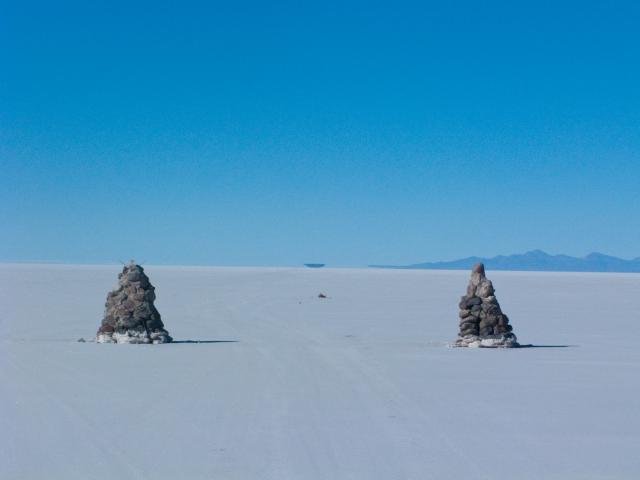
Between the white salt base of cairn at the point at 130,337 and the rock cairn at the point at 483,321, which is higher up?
the rock cairn at the point at 483,321

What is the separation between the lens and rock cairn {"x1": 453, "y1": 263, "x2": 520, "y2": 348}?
17016mm

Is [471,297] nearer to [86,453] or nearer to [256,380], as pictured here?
[256,380]

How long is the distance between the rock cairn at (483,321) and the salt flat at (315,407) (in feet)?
1.83

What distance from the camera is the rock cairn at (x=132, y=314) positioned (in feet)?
55.8

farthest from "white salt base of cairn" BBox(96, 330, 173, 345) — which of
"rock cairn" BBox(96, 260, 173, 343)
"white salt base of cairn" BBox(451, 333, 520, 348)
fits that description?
"white salt base of cairn" BBox(451, 333, 520, 348)

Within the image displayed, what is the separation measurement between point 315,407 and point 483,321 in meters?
7.66

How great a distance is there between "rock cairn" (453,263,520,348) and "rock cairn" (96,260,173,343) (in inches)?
200

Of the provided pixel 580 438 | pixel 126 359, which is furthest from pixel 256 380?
A: pixel 580 438

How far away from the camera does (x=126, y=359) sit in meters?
14.5

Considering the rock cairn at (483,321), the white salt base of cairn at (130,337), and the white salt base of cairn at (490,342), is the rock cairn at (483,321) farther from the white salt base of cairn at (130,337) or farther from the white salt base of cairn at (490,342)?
the white salt base of cairn at (130,337)

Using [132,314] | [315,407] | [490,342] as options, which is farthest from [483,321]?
[315,407]

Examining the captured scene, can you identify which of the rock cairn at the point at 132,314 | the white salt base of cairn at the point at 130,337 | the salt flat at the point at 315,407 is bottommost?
the salt flat at the point at 315,407

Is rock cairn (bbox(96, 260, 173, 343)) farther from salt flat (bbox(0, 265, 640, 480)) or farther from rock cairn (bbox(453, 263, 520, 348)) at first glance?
rock cairn (bbox(453, 263, 520, 348))

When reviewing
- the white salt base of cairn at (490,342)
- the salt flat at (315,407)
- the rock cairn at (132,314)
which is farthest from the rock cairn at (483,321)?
the rock cairn at (132,314)
